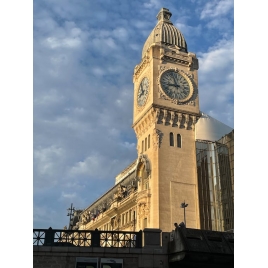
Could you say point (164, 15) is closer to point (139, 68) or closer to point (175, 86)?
point (139, 68)

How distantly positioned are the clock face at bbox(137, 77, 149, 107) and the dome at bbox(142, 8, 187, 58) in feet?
18.7

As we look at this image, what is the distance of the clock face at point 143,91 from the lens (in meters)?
51.8

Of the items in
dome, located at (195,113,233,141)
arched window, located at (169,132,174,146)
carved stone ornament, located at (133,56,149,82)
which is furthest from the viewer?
dome, located at (195,113,233,141)

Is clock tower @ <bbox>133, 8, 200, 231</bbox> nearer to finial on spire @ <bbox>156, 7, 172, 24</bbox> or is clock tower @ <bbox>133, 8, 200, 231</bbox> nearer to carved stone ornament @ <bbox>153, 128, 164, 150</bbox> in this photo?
carved stone ornament @ <bbox>153, 128, 164, 150</bbox>

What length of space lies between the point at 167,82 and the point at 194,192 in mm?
14495

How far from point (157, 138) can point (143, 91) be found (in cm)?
787

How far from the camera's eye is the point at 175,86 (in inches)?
2018

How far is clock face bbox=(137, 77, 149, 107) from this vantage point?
2039 inches

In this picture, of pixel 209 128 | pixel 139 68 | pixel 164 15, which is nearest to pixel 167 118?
pixel 139 68

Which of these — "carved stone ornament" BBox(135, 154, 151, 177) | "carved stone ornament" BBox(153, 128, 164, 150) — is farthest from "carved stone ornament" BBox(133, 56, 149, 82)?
"carved stone ornament" BBox(135, 154, 151, 177)
